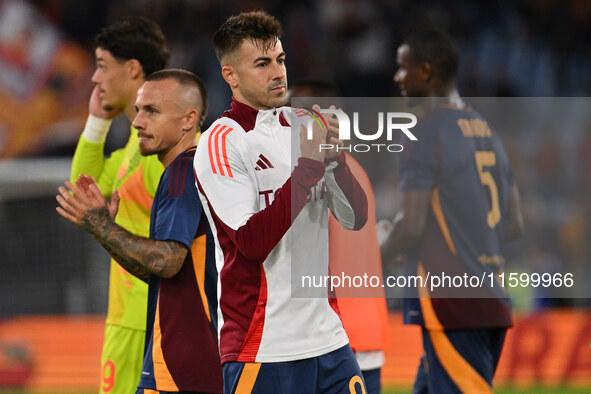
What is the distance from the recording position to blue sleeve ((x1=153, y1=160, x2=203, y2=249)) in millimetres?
3652

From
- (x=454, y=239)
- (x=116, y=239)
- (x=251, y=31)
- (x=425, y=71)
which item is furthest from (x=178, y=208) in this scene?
(x=425, y=71)

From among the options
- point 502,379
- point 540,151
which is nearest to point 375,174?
point 540,151

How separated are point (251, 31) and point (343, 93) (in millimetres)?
10923

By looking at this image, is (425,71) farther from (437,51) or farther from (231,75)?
(231,75)

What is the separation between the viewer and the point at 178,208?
3670mm

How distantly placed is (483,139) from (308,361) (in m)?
2.09

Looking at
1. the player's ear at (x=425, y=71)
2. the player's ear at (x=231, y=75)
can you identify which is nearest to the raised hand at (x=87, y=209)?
the player's ear at (x=231, y=75)

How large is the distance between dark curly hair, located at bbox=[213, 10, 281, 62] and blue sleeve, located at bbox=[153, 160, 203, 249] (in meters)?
0.58

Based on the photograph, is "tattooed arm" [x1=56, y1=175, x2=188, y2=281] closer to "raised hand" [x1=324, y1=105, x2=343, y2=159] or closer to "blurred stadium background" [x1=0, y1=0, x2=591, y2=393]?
"raised hand" [x1=324, y1=105, x2=343, y2=159]

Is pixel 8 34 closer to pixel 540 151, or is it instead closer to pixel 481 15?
pixel 481 15

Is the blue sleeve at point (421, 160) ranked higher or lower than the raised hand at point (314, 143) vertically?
higher

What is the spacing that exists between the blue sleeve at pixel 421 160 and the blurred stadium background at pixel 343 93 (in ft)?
9.74

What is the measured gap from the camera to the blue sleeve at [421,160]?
4.73m

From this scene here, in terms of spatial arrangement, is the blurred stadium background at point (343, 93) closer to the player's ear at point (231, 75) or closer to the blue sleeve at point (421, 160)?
the blue sleeve at point (421, 160)
